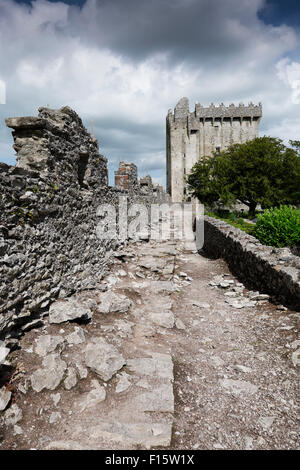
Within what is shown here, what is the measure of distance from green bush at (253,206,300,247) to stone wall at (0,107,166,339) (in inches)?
227

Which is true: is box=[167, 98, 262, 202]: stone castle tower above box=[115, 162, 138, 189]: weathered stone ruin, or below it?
above

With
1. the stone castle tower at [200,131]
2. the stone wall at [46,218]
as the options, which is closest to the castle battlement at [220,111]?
the stone castle tower at [200,131]

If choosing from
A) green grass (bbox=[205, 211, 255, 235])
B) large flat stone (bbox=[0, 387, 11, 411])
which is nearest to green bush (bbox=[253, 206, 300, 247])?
green grass (bbox=[205, 211, 255, 235])

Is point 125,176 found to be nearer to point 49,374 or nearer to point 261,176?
point 49,374

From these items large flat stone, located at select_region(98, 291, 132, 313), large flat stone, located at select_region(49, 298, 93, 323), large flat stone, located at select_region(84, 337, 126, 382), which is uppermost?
→ large flat stone, located at select_region(49, 298, 93, 323)

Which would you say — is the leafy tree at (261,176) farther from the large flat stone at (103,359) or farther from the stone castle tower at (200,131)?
the stone castle tower at (200,131)

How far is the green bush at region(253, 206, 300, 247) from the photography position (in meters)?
8.78

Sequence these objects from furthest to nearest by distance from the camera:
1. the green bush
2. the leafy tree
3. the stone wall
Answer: the leafy tree, the green bush, the stone wall

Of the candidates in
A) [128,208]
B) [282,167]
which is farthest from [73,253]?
[282,167]

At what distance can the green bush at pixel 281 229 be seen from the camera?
878cm

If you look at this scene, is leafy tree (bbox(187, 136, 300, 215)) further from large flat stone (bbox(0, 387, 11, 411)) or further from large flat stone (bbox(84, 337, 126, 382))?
large flat stone (bbox(0, 387, 11, 411))

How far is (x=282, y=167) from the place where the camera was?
24047 mm

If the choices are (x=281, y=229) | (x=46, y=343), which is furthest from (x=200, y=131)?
(x=46, y=343)
